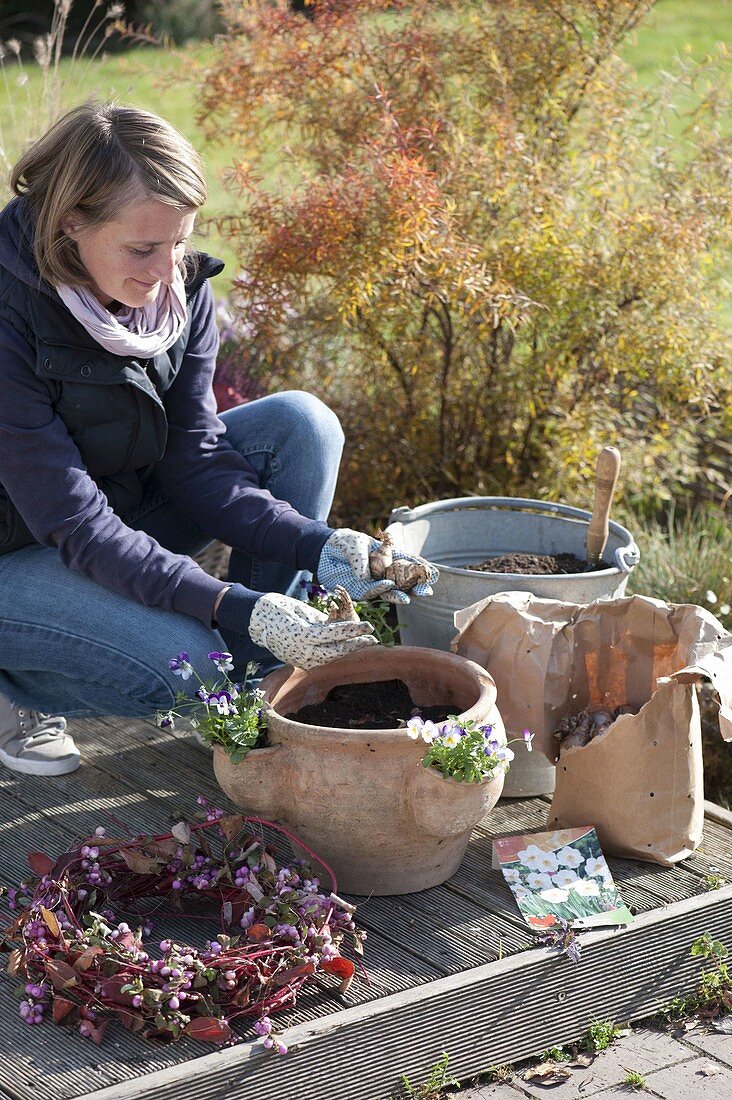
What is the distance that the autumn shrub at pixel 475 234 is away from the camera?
3051 mm

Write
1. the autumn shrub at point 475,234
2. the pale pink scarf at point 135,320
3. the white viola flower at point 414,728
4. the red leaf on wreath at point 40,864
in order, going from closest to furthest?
1. the white viola flower at point 414,728
2. the red leaf on wreath at point 40,864
3. the pale pink scarf at point 135,320
4. the autumn shrub at point 475,234

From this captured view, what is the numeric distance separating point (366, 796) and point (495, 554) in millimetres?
939

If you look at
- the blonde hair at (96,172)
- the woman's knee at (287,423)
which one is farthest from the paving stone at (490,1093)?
the blonde hair at (96,172)

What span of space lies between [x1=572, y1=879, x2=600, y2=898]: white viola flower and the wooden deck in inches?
2.5

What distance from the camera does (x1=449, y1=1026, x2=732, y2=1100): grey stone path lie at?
181cm

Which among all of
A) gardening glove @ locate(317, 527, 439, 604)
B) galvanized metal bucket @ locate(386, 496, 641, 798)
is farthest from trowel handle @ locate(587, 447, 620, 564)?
gardening glove @ locate(317, 527, 439, 604)

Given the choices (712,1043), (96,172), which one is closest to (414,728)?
(712,1043)

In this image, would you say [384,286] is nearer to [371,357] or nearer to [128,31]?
[371,357]

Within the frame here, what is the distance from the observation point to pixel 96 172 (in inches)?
80.9

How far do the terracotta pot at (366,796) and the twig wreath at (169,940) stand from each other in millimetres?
56

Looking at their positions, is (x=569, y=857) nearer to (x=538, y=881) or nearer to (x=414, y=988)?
(x=538, y=881)

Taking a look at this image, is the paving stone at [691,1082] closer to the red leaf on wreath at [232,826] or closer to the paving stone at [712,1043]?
the paving stone at [712,1043]

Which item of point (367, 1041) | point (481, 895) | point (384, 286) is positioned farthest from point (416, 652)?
point (384, 286)

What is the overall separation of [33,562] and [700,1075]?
1469mm
